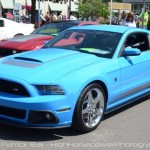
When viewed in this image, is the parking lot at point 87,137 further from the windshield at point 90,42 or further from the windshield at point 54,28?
the windshield at point 54,28

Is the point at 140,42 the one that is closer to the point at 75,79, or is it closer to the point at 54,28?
the point at 75,79

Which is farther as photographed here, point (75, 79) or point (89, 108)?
point (89, 108)

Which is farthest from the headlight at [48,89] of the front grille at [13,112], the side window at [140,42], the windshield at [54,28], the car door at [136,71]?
the windshield at [54,28]

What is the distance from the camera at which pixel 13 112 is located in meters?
4.74

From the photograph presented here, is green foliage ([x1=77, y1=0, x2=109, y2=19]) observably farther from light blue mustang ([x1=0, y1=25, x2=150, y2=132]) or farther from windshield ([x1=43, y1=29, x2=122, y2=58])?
windshield ([x1=43, y1=29, x2=122, y2=58])

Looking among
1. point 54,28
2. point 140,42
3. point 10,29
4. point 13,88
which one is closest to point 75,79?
point 13,88

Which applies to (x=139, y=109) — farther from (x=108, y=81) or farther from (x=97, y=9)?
(x=97, y=9)

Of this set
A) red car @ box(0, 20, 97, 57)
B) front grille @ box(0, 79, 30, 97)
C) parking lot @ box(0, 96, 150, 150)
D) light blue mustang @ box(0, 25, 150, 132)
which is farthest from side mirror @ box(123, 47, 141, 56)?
red car @ box(0, 20, 97, 57)

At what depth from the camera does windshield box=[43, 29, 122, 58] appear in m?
5.94

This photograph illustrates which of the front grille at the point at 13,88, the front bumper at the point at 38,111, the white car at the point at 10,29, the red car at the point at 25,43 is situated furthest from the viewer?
the white car at the point at 10,29

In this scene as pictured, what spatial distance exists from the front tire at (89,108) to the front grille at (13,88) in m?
0.72

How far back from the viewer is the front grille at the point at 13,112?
184 inches

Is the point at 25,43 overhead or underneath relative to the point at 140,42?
underneath

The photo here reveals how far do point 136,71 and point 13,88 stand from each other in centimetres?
233
